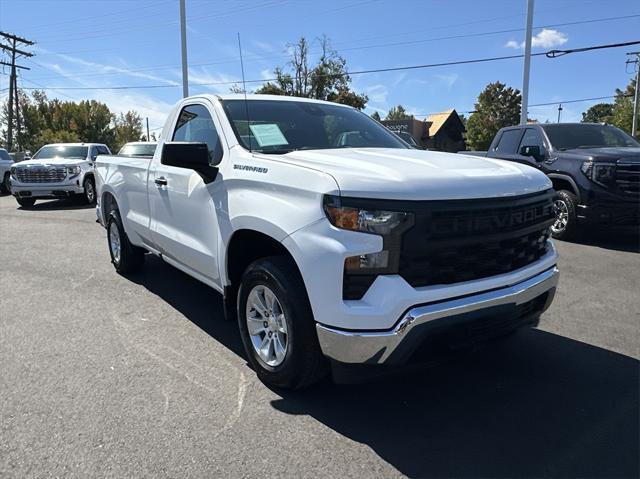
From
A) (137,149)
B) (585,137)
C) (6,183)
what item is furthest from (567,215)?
(6,183)

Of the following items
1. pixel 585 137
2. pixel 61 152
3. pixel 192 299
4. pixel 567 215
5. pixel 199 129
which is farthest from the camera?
pixel 61 152

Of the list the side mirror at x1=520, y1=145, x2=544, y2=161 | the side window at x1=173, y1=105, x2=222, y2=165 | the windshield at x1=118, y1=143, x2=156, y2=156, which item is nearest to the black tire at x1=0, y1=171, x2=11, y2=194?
the windshield at x1=118, y1=143, x2=156, y2=156

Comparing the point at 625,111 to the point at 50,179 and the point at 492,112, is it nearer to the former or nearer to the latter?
the point at 492,112

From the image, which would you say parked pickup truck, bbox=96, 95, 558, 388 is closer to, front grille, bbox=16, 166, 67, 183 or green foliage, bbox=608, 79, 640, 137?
front grille, bbox=16, 166, 67, 183

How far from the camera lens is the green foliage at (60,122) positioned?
173ft

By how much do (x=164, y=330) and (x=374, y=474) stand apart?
8.24 feet

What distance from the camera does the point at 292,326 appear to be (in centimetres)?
293

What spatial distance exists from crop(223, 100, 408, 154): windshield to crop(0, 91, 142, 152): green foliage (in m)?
53.0

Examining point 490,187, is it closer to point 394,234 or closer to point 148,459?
point 394,234

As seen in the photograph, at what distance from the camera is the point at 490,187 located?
2904 millimetres

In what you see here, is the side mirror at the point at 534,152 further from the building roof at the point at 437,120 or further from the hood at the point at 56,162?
the building roof at the point at 437,120

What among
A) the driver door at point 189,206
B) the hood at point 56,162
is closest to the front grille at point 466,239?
the driver door at point 189,206

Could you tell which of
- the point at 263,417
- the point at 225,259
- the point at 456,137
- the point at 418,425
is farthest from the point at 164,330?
the point at 456,137

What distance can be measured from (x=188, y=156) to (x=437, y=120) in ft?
198
